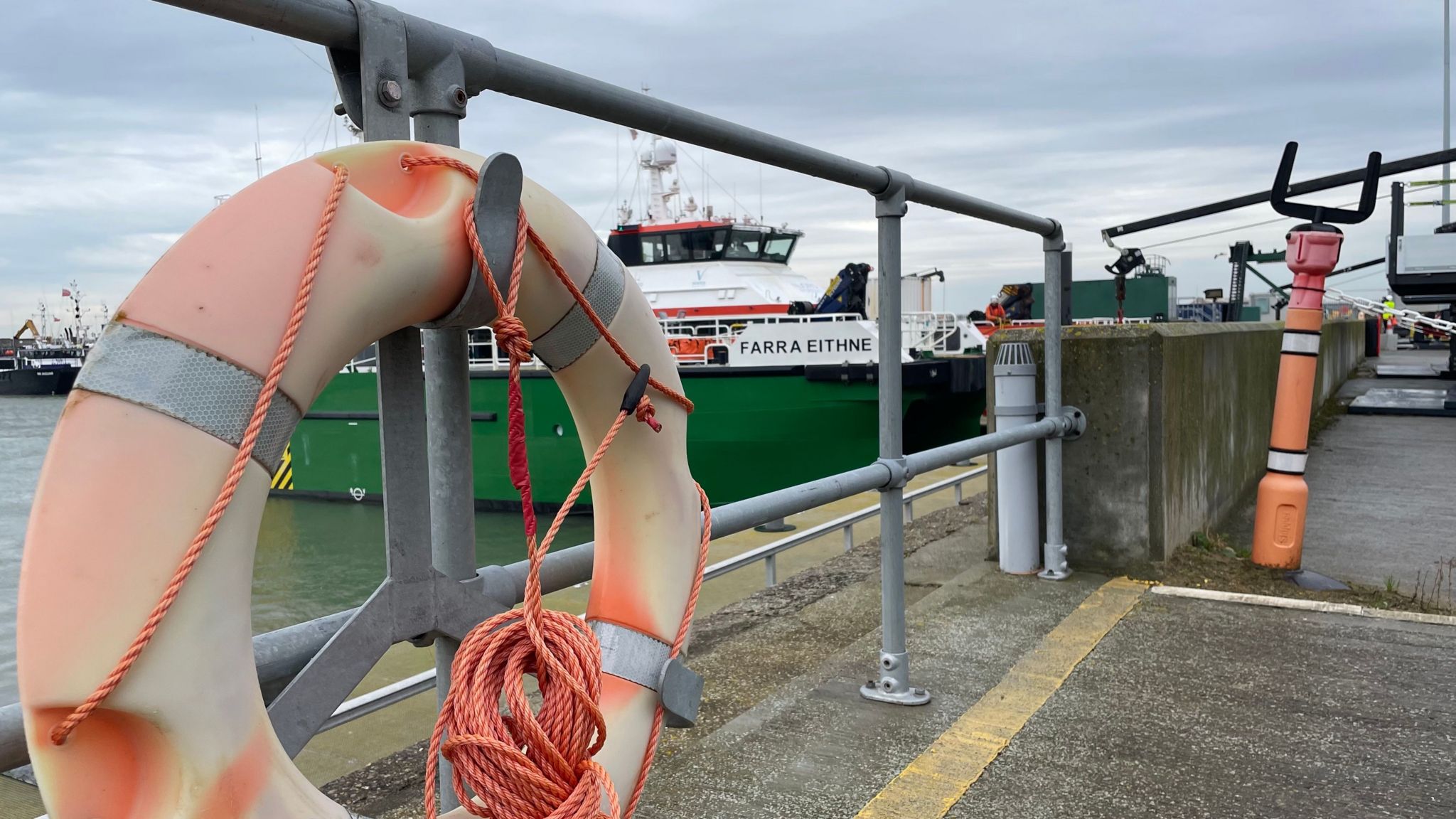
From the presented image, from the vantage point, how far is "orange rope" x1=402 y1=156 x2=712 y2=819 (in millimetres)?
1053

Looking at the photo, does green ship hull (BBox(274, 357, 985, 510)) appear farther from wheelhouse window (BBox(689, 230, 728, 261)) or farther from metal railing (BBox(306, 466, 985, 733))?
metal railing (BBox(306, 466, 985, 733))

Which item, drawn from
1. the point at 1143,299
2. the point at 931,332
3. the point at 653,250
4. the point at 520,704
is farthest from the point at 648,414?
the point at 1143,299

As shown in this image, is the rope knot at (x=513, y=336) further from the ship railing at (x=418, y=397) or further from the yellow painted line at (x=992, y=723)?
the yellow painted line at (x=992, y=723)

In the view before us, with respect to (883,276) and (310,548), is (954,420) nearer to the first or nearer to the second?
(310,548)

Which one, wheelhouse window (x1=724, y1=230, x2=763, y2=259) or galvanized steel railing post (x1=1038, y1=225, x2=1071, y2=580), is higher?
wheelhouse window (x1=724, y1=230, x2=763, y2=259)

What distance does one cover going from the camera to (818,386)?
10.8 meters

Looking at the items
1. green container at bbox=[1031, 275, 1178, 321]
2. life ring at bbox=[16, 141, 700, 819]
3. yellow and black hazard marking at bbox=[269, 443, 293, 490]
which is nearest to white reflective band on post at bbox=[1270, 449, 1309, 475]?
life ring at bbox=[16, 141, 700, 819]

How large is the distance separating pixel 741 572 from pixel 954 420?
640cm

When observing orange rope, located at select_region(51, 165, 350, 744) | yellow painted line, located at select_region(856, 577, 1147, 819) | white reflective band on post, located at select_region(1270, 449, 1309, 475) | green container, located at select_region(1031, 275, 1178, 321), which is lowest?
yellow painted line, located at select_region(856, 577, 1147, 819)

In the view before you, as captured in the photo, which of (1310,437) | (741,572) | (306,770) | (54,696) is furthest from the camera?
(1310,437)

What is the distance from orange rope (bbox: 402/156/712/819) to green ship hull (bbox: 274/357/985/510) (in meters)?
9.43

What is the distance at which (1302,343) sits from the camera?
384 cm

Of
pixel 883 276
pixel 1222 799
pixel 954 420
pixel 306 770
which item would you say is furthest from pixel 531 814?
pixel 954 420

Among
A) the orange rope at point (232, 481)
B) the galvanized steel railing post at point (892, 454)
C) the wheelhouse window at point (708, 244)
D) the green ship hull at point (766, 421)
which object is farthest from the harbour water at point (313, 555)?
the orange rope at point (232, 481)
